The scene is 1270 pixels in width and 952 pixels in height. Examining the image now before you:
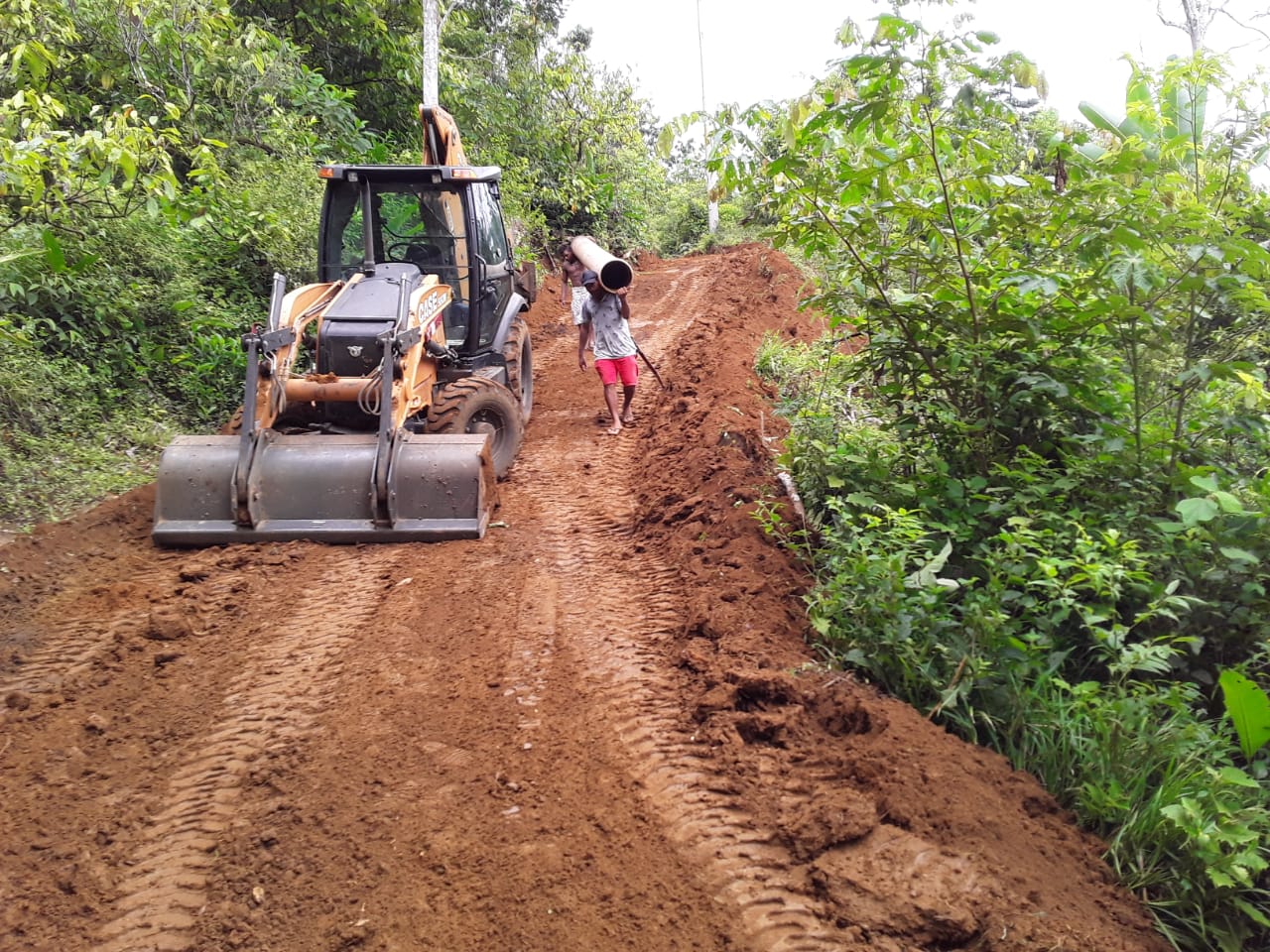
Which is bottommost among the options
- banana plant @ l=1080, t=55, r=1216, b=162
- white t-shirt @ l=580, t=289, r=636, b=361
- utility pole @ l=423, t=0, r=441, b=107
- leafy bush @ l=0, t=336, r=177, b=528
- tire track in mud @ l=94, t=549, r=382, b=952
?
tire track in mud @ l=94, t=549, r=382, b=952

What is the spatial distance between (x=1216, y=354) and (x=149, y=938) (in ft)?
15.6

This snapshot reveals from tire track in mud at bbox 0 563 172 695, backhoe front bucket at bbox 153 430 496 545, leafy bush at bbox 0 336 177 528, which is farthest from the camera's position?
leafy bush at bbox 0 336 177 528

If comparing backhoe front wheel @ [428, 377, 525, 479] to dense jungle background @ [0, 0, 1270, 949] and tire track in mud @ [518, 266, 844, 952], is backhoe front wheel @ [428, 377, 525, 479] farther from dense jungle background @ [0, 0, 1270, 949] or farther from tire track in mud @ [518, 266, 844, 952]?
dense jungle background @ [0, 0, 1270, 949]

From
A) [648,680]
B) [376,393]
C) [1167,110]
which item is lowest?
[648,680]

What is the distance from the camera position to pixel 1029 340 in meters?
4.10

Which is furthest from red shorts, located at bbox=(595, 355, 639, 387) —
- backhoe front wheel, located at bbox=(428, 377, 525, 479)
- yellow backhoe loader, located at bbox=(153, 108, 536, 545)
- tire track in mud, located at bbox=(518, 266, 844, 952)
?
backhoe front wheel, located at bbox=(428, 377, 525, 479)

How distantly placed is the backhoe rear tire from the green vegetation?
3.70 metres

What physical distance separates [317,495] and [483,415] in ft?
5.60

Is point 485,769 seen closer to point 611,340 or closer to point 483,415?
point 483,415

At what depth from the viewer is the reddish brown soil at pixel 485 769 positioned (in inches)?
101

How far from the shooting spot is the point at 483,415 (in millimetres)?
6754

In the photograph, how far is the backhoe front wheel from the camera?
6242 mm

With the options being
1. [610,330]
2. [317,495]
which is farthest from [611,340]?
[317,495]

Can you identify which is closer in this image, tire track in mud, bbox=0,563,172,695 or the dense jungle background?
the dense jungle background
